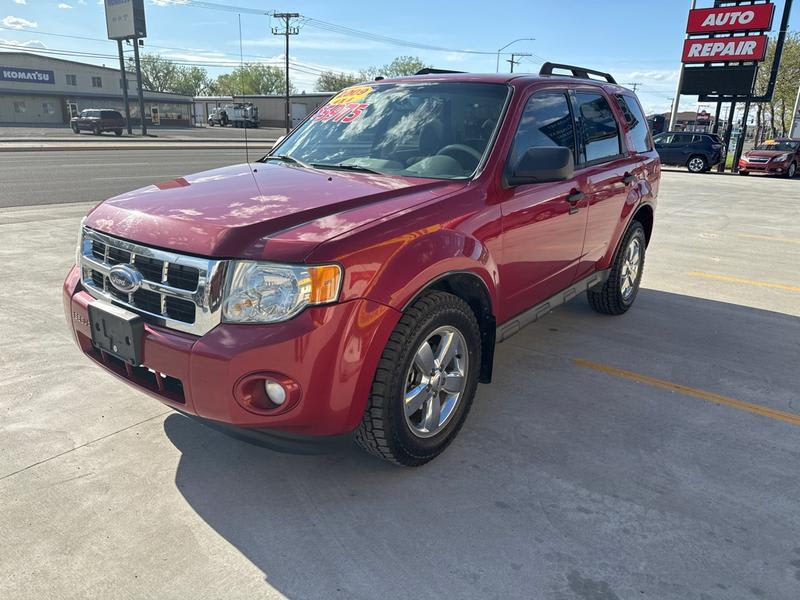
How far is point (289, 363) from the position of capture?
7.42 feet

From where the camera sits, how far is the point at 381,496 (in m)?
2.73

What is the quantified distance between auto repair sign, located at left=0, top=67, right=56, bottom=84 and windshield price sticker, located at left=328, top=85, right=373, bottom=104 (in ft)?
240

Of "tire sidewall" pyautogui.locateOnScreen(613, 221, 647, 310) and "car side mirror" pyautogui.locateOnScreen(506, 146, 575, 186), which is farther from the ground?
"car side mirror" pyautogui.locateOnScreen(506, 146, 575, 186)

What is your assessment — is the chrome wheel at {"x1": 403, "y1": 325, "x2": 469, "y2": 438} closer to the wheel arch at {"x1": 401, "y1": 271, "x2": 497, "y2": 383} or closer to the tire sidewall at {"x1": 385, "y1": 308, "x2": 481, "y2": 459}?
the tire sidewall at {"x1": 385, "y1": 308, "x2": 481, "y2": 459}

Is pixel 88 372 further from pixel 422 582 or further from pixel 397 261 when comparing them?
pixel 422 582

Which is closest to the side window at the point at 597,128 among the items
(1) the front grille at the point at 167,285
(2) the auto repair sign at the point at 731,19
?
(1) the front grille at the point at 167,285

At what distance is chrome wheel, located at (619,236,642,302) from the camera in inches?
209

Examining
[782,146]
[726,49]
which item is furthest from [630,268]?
[726,49]

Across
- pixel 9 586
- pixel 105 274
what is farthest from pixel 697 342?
pixel 9 586

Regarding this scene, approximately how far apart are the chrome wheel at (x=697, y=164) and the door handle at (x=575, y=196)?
87.1 feet

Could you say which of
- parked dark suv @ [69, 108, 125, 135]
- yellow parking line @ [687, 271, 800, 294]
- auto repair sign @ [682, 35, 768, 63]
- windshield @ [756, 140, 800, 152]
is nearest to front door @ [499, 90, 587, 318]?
yellow parking line @ [687, 271, 800, 294]

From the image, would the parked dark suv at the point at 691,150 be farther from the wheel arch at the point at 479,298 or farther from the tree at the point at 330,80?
the tree at the point at 330,80

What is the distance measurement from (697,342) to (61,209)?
9474 millimetres

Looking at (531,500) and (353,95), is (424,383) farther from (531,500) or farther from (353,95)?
(353,95)
